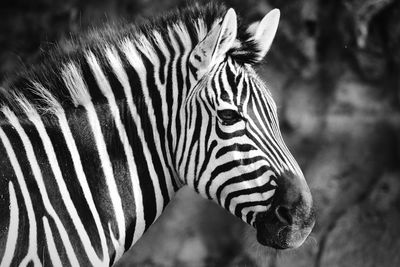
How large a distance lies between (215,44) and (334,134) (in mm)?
5299

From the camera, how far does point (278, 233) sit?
3812 mm

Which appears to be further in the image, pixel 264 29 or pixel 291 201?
pixel 264 29

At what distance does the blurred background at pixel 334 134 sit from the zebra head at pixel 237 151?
15.1 feet

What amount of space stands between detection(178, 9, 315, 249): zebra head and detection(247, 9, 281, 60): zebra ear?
0.31 meters

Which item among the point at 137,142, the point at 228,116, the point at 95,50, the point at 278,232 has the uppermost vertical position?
the point at 95,50

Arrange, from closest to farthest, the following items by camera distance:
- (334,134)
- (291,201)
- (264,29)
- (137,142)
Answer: (291,201), (137,142), (264,29), (334,134)

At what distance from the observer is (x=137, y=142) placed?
3904mm

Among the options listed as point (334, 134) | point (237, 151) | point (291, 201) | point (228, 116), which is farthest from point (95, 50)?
point (334, 134)

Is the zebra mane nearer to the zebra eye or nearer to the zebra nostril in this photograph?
the zebra eye

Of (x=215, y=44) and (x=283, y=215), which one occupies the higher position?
(x=215, y=44)

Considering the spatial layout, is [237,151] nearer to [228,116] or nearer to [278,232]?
[228,116]

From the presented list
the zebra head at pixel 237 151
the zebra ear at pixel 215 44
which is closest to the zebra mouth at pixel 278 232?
the zebra head at pixel 237 151

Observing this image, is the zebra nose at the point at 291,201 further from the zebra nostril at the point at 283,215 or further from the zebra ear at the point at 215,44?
the zebra ear at the point at 215,44


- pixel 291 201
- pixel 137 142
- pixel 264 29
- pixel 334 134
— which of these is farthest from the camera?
pixel 334 134
